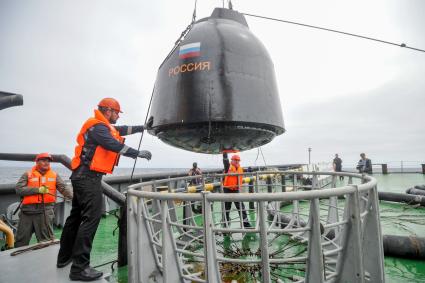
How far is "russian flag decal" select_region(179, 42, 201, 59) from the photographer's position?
2702mm

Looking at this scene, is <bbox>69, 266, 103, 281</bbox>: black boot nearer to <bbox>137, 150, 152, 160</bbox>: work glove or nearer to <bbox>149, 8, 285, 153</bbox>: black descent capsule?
<bbox>137, 150, 152, 160</bbox>: work glove

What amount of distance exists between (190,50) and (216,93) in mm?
583

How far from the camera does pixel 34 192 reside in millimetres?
4363

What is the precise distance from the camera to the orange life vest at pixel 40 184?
4430 millimetres

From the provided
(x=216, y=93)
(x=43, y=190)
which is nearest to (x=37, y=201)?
(x=43, y=190)

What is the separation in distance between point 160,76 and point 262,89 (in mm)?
1154

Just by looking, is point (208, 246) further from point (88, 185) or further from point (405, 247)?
point (405, 247)

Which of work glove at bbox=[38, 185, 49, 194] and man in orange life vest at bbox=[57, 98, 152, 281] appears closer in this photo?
man in orange life vest at bbox=[57, 98, 152, 281]

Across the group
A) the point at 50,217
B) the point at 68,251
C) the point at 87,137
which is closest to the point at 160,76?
the point at 87,137

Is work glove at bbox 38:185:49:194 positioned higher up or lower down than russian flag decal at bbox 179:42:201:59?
lower down

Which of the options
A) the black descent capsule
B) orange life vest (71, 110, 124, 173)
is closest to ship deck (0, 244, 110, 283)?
orange life vest (71, 110, 124, 173)

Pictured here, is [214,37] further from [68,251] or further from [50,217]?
[50,217]

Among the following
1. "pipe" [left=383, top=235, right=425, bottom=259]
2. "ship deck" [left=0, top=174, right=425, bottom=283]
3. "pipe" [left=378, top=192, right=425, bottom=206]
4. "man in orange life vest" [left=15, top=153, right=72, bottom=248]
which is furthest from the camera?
"pipe" [left=378, top=192, right=425, bottom=206]

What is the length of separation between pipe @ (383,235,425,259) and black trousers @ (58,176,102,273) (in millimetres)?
3723
